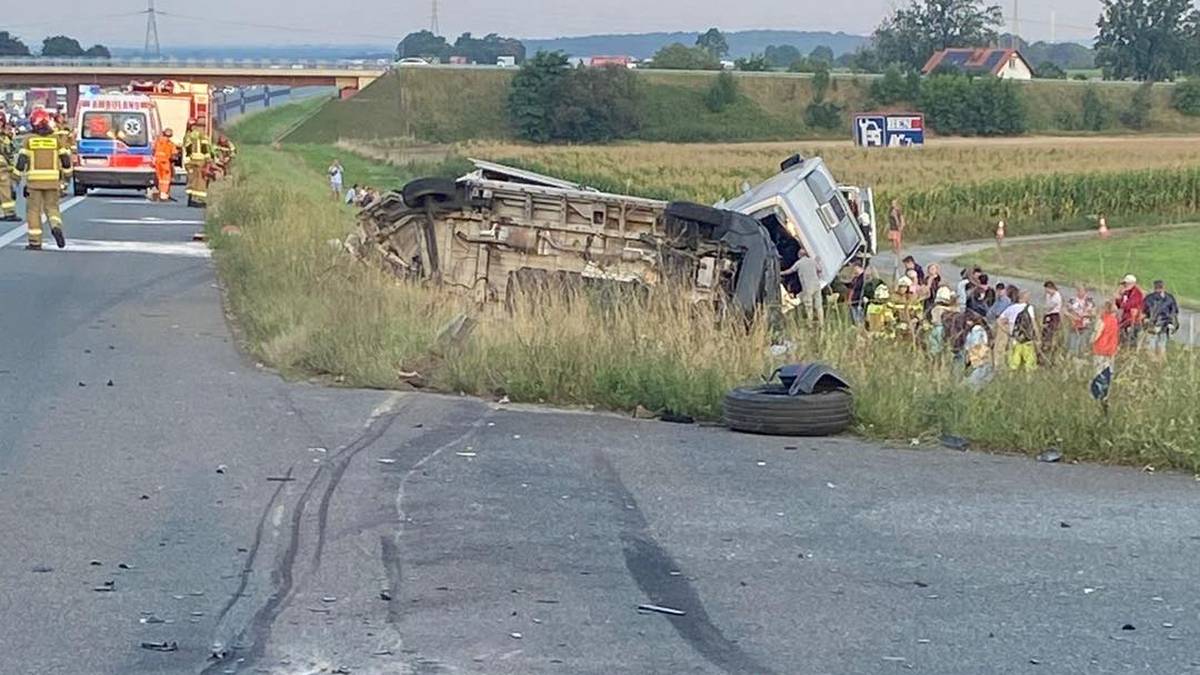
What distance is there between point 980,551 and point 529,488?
2260 mm

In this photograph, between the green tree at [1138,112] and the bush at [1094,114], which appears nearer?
the green tree at [1138,112]

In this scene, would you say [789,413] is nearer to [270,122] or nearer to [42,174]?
[42,174]

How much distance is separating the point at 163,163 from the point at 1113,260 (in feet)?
66.1

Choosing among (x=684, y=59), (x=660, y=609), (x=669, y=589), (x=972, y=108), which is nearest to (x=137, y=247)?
(x=669, y=589)

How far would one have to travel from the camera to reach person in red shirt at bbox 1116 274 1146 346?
44.9 ft

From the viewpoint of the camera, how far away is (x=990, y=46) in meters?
Answer: 174

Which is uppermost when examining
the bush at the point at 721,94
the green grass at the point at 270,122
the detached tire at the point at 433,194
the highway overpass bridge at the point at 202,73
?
the highway overpass bridge at the point at 202,73

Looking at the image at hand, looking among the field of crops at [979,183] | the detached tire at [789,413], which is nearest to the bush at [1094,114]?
the field of crops at [979,183]

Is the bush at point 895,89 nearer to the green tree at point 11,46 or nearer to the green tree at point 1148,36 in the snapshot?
the green tree at point 1148,36

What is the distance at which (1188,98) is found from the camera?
11656cm

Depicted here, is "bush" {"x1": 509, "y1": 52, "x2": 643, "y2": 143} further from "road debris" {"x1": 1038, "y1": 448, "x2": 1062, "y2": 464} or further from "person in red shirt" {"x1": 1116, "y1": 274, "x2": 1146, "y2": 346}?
"road debris" {"x1": 1038, "y1": 448, "x2": 1062, "y2": 464}

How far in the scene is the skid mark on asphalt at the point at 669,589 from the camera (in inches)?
235

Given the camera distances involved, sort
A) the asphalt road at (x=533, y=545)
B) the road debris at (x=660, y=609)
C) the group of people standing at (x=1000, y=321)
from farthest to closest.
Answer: the group of people standing at (x=1000, y=321) → the road debris at (x=660, y=609) → the asphalt road at (x=533, y=545)

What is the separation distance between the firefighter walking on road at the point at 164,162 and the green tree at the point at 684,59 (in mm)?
109191
